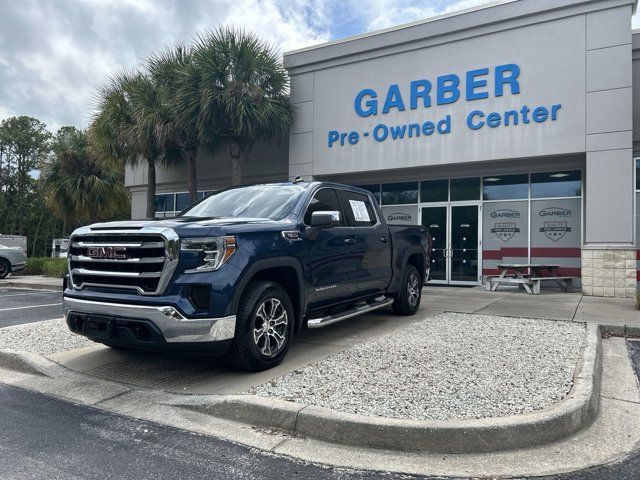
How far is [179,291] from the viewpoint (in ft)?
13.9

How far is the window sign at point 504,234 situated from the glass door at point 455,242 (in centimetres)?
25

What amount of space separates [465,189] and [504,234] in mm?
1706

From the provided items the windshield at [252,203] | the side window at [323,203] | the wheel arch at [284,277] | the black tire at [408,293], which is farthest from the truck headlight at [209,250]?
the black tire at [408,293]

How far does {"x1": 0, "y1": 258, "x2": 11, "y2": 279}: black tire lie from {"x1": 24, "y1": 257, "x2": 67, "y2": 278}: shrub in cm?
146

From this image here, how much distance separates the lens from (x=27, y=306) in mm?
10703

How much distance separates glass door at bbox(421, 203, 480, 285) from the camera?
1430 cm

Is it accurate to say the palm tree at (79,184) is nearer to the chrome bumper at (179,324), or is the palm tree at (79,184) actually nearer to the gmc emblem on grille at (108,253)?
the gmc emblem on grille at (108,253)

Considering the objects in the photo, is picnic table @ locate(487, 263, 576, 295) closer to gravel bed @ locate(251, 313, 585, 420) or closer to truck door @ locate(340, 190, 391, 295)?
gravel bed @ locate(251, 313, 585, 420)

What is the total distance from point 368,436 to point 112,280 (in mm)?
2751

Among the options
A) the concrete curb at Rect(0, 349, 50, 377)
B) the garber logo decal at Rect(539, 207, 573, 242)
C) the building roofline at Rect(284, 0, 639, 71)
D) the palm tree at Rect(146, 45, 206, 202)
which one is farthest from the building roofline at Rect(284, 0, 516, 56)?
the concrete curb at Rect(0, 349, 50, 377)

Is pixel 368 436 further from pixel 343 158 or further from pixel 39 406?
pixel 343 158

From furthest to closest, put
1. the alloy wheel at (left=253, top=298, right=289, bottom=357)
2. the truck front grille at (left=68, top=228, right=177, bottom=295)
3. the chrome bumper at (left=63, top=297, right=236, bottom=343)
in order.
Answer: the alloy wheel at (left=253, top=298, right=289, bottom=357), the truck front grille at (left=68, top=228, right=177, bottom=295), the chrome bumper at (left=63, top=297, right=236, bottom=343)

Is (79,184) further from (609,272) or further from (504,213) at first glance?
(609,272)

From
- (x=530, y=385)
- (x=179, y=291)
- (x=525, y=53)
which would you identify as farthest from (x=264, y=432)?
(x=525, y=53)
